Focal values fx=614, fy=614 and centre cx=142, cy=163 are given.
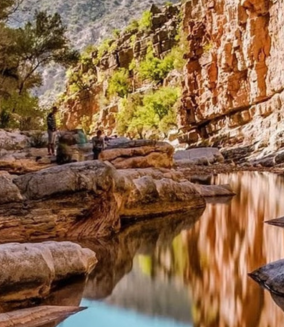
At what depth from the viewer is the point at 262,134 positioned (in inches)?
1986

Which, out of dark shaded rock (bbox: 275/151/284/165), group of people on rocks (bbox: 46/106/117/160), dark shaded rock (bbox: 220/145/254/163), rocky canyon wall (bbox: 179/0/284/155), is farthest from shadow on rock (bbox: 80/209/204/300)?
dark shaded rock (bbox: 220/145/254/163)

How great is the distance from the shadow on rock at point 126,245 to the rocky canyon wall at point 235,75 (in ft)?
93.0

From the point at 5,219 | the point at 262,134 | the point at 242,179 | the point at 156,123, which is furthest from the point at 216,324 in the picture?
the point at 156,123

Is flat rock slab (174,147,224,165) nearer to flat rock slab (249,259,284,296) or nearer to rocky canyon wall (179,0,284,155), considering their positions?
rocky canyon wall (179,0,284,155)

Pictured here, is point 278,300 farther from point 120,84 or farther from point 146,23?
point 146,23

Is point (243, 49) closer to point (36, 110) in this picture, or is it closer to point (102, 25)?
point (36, 110)

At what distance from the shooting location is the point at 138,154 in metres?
30.0

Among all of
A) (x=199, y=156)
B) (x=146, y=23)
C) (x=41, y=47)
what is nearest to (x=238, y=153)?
(x=199, y=156)

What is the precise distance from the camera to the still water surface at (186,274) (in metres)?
9.36

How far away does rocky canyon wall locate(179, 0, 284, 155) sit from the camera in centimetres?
5266

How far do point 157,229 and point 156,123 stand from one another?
6398 cm

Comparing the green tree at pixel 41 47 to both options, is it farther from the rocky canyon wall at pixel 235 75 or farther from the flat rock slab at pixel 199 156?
the rocky canyon wall at pixel 235 75

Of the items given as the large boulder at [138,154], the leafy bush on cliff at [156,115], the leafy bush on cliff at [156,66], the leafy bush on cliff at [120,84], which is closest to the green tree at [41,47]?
the large boulder at [138,154]

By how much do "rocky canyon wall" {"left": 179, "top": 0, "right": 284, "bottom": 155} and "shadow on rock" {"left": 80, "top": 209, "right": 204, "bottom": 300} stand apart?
28.3 metres
